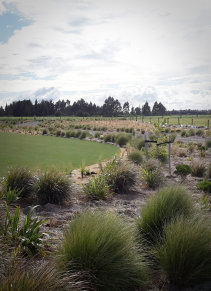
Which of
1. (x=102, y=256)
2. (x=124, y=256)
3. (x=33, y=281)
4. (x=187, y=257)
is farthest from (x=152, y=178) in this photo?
(x=33, y=281)

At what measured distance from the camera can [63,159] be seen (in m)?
15.0

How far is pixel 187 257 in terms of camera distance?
4.22 meters

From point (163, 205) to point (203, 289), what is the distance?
5.39ft

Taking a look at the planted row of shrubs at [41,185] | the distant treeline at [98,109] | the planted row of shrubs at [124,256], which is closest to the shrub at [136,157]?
the planted row of shrubs at [41,185]

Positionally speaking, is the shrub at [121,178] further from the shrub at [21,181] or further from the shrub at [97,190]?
the shrub at [21,181]

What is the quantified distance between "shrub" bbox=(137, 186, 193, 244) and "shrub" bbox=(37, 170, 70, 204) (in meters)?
2.74

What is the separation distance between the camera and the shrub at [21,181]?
25.8 feet

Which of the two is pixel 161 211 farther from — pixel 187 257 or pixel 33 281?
pixel 33 281

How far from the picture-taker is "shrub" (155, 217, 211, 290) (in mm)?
4211

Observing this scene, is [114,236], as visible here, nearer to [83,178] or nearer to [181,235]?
[181,235]

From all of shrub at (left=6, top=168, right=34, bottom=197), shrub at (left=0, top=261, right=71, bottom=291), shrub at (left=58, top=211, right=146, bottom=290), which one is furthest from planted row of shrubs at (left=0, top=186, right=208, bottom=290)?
shrub at (left=6, top=168, right=34, bottom=197)

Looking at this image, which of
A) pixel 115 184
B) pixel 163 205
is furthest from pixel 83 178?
pixel 163 205

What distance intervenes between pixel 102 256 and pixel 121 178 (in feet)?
17.6

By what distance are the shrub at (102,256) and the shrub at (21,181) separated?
3934mm
